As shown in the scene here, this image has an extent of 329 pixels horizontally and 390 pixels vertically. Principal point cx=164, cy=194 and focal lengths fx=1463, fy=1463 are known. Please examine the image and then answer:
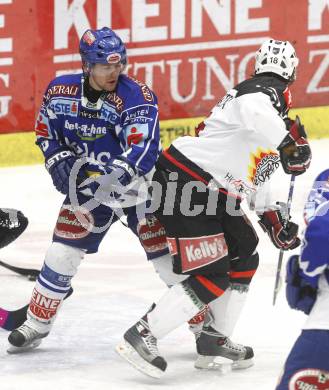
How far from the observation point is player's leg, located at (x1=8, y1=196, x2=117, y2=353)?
18.3ft

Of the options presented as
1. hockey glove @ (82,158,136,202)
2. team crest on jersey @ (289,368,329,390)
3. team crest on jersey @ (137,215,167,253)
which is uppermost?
hockey glove @ (82,158,136,202)

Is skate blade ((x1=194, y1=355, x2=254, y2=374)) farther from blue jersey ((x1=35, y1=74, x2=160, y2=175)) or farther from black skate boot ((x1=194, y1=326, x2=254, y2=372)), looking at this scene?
blue jersey ((x1=35, y1=74, x2=160, y2=175))

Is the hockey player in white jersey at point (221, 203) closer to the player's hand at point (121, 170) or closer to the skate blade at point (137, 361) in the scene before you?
the skate blade at point (137, 361)

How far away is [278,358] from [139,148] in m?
0.97

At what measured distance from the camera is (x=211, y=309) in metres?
5.52

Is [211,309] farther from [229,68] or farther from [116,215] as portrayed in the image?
[229,68]

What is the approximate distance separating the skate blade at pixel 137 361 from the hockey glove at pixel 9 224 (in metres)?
1.35

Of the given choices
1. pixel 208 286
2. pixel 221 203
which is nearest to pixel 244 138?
pixel 221 203

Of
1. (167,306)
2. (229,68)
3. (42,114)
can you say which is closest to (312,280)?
(167,306)

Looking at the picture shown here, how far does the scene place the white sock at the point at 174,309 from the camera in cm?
523

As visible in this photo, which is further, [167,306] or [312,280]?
[167,306]

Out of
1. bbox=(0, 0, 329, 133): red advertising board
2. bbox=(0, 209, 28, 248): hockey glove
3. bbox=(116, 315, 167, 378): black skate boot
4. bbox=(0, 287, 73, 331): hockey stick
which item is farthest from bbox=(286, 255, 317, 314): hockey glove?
bbox=(0, 0, 329, 133): red advertising board

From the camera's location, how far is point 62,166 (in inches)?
221

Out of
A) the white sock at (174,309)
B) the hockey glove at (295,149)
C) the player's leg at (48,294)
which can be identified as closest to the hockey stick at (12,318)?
the player's leg at (48,294)
